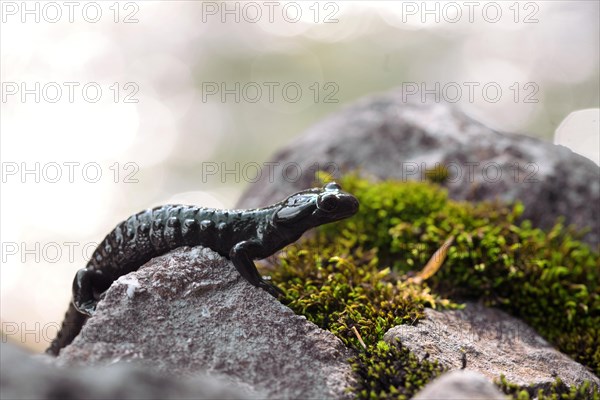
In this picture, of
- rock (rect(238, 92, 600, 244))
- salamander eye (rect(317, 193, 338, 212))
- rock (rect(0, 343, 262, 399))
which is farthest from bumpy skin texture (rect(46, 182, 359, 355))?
rock (rect(238, 92, 600, 244))

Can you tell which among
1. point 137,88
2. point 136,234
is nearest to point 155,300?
point 136,234

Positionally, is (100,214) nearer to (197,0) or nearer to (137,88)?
(137,88)

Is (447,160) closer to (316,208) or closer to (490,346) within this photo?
(490,346)

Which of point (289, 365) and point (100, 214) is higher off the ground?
point (289, 365)

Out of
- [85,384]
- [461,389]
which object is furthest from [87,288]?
[461,389]

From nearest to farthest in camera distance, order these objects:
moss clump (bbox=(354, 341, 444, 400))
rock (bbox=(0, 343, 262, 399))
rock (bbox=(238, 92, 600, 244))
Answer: rock (bbox=(0, 343, 262, 399))
moss clump (bbox=(354, 341, 444, 400))
rock (bbox=(238, 92, 600, 244))

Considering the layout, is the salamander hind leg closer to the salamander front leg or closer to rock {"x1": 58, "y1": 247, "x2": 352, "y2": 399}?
rock {"x1": 58, "y1": 247, "x2": 352, "y2": 399}
